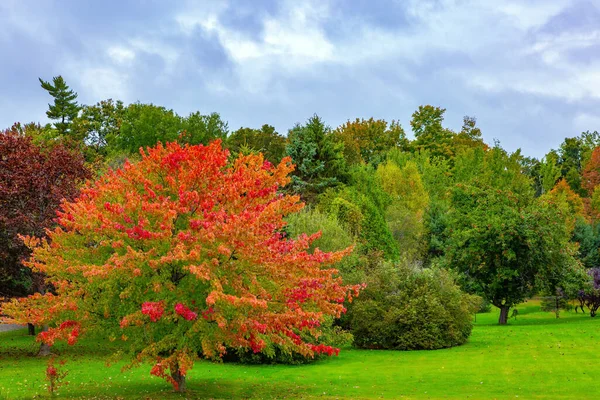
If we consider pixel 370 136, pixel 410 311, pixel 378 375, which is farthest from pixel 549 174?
pixel 378 375

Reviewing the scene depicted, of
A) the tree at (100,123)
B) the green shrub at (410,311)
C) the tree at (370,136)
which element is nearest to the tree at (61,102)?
the tree at (100,123)

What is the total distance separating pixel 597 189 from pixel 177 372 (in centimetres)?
7012

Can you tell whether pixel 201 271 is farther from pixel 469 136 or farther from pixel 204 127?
pixel 469 136

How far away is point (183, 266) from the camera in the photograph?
52.9 ft

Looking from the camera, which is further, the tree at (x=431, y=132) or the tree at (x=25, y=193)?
the tree at (x=431, y=132)

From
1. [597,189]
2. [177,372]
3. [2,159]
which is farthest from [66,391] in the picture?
[597,189]

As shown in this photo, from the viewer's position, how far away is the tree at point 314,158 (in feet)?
183

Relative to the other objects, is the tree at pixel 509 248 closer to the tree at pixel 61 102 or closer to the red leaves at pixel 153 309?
the red leaves at pixel 153 309

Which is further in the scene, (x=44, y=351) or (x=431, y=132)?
(x=431, y=132)

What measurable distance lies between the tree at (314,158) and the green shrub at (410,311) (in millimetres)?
23625

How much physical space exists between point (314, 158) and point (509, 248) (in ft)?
75.0

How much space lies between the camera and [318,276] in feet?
57.1

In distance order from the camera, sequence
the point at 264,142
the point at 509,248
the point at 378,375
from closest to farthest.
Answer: the point at 378,375 → the point at 509,248 → the point at 264,142

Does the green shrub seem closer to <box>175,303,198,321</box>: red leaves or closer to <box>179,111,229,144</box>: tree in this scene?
<box>175,303,198,321</box>: red leaves
